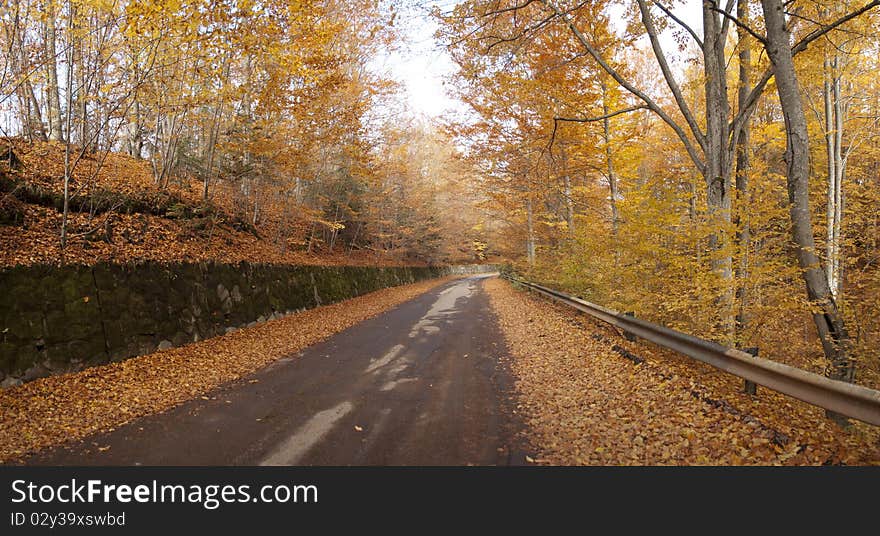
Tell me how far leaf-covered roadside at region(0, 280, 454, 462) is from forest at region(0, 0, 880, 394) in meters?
2.00

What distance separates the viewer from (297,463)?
315 cm

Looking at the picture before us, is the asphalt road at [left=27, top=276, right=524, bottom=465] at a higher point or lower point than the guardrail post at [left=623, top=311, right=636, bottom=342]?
lower

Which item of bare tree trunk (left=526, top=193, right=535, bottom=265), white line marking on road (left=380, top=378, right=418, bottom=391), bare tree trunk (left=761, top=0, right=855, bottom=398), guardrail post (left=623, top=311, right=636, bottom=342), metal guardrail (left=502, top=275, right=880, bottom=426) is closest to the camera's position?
metal guardrail (left=502, top=275, right=880, bottom=426)

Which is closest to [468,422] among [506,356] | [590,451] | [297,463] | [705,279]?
[590,451]

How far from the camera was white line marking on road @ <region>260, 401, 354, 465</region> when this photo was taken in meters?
3.23

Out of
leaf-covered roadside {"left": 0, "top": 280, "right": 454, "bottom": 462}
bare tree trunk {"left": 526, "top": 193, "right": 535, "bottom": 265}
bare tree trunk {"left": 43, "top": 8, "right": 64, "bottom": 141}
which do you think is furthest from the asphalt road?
bare tree trunk {"left": 526, "top": 193, "right": 535, "bottom": 265}

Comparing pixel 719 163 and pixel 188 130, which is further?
pixel 188 130

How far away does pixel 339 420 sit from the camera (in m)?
4.05

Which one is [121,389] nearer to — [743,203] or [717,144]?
[743,203]

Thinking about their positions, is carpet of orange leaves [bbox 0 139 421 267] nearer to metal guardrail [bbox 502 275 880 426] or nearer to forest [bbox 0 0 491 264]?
forest [bbox 0 0 491 264]

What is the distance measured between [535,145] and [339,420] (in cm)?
1199

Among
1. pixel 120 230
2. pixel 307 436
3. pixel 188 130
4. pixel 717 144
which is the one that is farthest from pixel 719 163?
pixel 188 130

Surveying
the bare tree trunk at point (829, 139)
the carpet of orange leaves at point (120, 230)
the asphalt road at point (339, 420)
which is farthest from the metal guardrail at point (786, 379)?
the carpet of orange leaves at point (120, 230)

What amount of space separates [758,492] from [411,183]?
76.1ft
